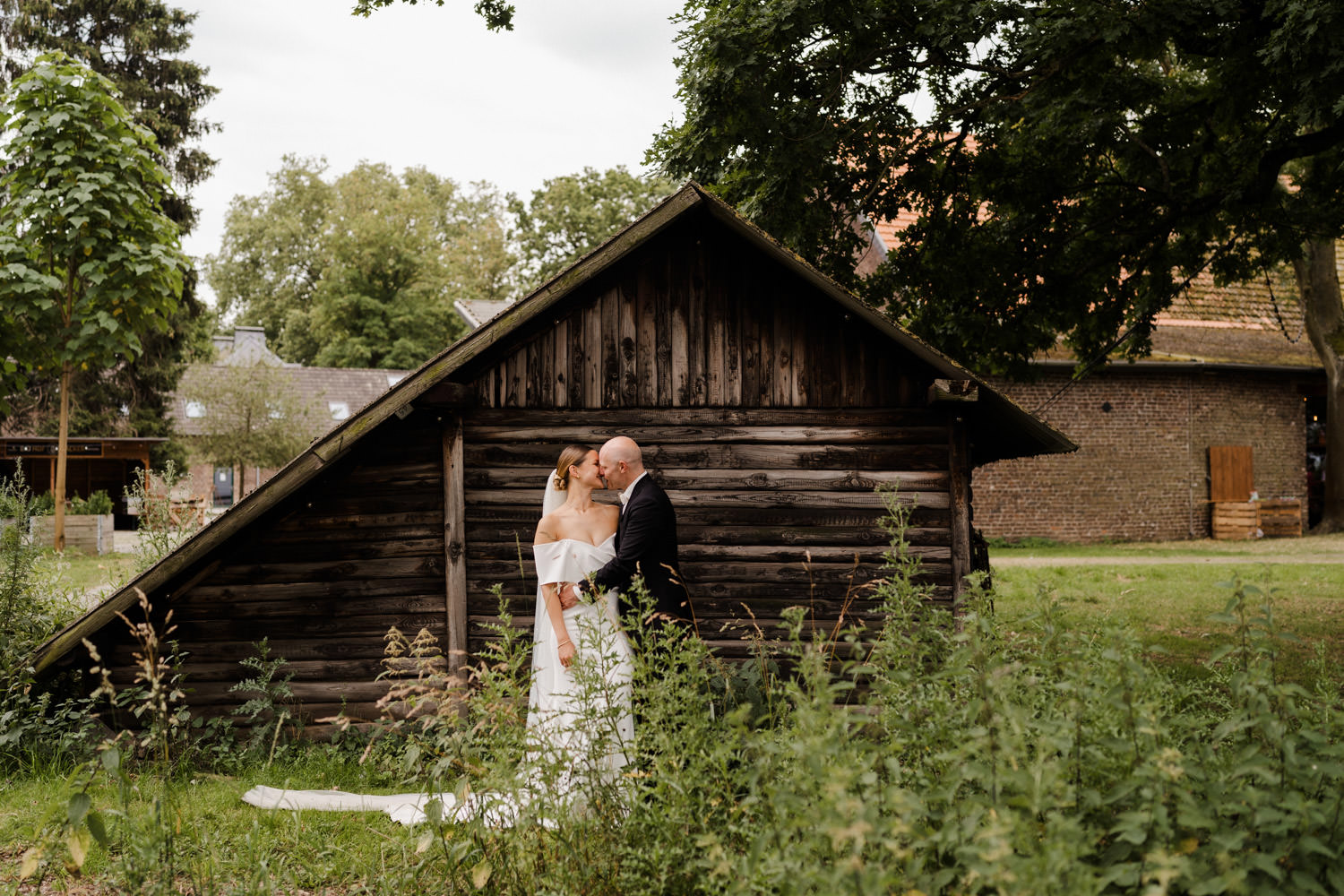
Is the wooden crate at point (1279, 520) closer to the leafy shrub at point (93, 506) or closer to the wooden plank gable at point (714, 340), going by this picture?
the wooden plank gable at point (714, 340)

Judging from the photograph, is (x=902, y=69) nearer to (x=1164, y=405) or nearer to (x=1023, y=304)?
(x=1023, y=304)

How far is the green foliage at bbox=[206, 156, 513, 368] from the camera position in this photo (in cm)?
4853

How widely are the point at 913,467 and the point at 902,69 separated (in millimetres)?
4219

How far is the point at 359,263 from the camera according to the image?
48.0 meters

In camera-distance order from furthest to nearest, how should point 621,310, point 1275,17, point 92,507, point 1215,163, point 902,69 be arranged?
point 92,507 → point 1215,163 → point 902,69 → point 621,310 → point 1275,17

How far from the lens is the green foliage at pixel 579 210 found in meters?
43.8

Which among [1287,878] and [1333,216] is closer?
[1287,878]

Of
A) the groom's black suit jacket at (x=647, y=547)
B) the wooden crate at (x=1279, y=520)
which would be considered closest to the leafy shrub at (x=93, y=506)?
the groom's black suit jacket at (x=647, y=547)

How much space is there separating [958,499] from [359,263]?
45.9 meters

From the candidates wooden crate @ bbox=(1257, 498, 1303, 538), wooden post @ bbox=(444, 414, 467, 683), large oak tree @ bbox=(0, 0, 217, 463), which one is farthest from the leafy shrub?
wooden crate @ bbox=(1257, 498, 1303, 538)

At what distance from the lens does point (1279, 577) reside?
47.2 feet

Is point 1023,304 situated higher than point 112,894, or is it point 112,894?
point 1023,304

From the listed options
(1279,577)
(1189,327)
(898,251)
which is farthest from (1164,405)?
(898,251)

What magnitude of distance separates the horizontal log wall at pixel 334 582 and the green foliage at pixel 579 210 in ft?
122
